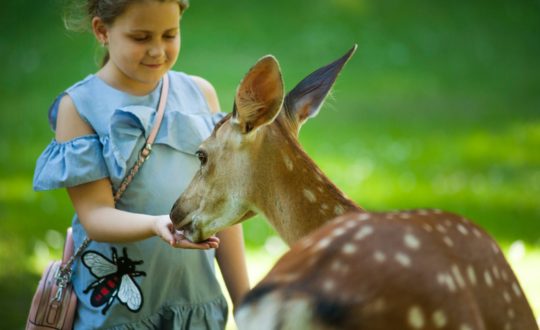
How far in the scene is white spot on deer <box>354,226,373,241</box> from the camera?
94.3 inches

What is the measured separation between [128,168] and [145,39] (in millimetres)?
474

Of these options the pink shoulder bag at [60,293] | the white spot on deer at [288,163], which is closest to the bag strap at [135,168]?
the pink shoulder bag at [60,293]

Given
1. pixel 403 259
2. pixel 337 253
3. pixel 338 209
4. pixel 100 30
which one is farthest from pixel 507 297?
pixel 100 30

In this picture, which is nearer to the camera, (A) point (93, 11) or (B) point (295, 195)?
(B) point (295, 195)

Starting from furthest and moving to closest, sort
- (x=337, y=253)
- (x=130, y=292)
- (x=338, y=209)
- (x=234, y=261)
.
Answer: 1. (x=234, y=261)
2. (x=130, y=292)
3. (x=338, y=209)
4. (x=337, y=253)

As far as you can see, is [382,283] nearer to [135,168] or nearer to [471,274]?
[471,274]

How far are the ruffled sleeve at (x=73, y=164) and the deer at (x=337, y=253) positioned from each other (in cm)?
50

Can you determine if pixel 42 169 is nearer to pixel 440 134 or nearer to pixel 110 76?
pixel 110 76

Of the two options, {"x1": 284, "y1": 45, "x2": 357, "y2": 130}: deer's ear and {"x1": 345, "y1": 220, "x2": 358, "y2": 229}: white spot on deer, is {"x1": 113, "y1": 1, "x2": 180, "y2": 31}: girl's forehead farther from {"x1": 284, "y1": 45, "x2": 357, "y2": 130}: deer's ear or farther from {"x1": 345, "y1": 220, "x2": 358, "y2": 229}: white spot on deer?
{"x1": 345, "y1": 220, "x2": 358, "y2": 229}: white spot on deer

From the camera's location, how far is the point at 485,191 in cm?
766

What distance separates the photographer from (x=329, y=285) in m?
2.27

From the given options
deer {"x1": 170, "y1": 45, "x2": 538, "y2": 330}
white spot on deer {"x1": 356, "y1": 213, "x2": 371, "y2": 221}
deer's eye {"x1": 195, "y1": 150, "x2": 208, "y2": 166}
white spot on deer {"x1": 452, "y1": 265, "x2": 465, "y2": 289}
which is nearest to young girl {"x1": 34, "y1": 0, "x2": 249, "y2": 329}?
deer's eye {"x1": 195, "y1": 150, "x2": 208, "y2": 166}

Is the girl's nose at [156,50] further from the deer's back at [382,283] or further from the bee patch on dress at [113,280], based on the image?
the deer's back at [382,283]

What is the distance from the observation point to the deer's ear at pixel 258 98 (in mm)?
3080
